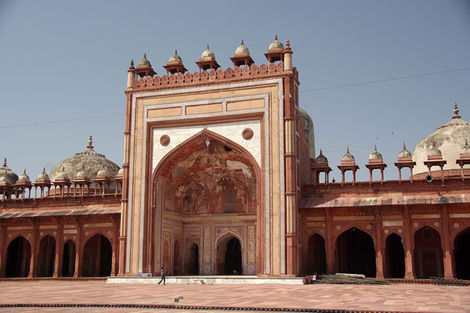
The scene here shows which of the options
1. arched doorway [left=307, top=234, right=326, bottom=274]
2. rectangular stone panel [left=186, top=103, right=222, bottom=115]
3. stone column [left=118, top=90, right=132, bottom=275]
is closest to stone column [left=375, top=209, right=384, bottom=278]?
arched doorway [left=307, top=234, right=326, bottom=274]

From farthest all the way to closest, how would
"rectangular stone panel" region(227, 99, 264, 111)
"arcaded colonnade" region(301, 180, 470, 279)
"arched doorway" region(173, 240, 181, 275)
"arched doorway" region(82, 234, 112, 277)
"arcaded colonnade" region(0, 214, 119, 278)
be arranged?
"arched doorway" region(82, 234, 112, 277) → "arcaded colonnade" region(0, 214, 119, 278) → "arched doorway" region(173, 240, 181, 275) → "rectangular stone panel" region(227, 99, 264, 111) → "arcaded colonnade" region(301, 180, 470, 279)

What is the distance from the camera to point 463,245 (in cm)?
2244

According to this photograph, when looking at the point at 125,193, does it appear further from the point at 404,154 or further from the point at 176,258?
the point at 404,154

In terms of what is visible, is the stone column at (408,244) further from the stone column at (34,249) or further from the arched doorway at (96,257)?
the stone column at (34,249)

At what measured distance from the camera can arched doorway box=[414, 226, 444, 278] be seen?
69.9 feet

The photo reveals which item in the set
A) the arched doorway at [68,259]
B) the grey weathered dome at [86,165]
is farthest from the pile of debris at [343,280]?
the grey weathered dome at [86,165]

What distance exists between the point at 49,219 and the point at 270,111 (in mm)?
11489

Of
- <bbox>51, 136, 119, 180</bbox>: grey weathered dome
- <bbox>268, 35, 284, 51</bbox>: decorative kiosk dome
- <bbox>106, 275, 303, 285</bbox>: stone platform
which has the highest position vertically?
<bbox>268, 35, 284, 51</bbox>: decorative kiosk dome

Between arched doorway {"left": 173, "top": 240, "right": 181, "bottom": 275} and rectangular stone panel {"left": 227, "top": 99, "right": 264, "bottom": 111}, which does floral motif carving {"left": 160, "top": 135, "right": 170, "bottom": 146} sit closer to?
rectangular stone panel {"left": 227, "top": 99, "right": 264, "bottom": 111}

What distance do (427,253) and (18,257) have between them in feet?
64.0

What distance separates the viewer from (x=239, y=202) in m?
24.4

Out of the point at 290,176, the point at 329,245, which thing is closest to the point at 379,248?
the point at 329,245

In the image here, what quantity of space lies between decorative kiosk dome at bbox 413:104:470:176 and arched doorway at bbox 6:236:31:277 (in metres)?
19.6

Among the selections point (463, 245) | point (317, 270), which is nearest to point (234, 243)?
point (317, 270)
